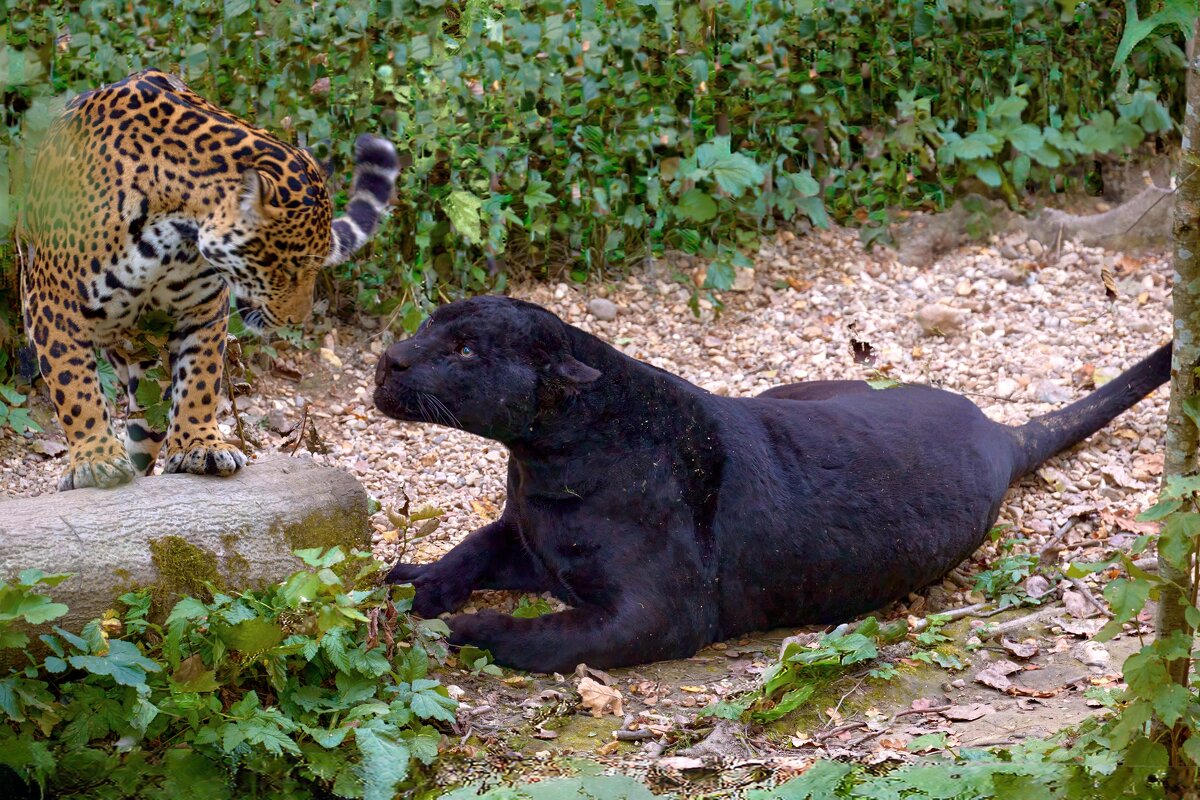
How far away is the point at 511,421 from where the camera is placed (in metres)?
5.56

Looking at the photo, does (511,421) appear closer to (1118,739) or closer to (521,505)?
(521,505)

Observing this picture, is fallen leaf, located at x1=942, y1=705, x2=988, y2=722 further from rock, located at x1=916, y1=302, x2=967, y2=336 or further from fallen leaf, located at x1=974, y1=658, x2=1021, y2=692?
rock, located at x1=916, y1=302, x2=967, y2=336

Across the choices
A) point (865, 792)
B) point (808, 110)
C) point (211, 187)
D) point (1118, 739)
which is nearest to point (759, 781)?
point (865, 792)

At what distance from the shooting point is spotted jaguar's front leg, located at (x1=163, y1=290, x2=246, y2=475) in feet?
18.8

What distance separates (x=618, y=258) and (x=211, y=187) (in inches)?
153

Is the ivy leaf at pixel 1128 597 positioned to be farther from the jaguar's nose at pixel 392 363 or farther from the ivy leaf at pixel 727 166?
the ivy leaf at pixel 727 166

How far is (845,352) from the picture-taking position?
855 centimetres

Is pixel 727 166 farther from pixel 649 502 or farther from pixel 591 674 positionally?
pixel 591 674

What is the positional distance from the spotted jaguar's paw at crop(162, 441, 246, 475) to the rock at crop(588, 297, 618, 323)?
3.65 metres

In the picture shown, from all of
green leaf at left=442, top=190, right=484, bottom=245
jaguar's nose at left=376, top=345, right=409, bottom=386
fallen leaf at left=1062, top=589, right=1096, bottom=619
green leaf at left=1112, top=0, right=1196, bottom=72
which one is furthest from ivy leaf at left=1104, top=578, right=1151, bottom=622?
green leaf at left=442, top=190, right=484, bottom=245

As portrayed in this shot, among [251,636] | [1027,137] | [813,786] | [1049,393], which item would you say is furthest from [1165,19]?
[1027,137]

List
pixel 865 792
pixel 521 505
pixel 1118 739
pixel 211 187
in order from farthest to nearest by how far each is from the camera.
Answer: pixel 521 505 → pixel 211 187 → pixel 865 792 → pixel 1118 739

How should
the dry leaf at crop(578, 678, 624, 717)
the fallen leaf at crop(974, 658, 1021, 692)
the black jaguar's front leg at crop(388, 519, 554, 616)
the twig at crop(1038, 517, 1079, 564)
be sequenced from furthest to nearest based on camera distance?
the twig at crop(1038, 517, 1079, 564) → the black jaguar's front leg at crop(388, 519, 554, 616) → the fallen leaf at crop(974, 658, 1021, 692) → the dry leaf at crop(578, 678, 624, 717)

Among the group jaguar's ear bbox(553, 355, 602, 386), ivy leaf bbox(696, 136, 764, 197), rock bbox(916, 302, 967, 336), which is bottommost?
rock bbox(916, 302, 967, 336)
